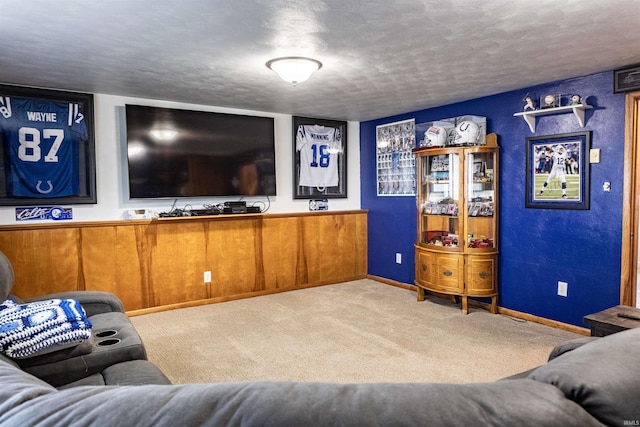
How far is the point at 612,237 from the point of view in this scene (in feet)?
11.3

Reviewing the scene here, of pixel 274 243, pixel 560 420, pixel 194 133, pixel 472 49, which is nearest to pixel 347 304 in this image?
pixel 274 243

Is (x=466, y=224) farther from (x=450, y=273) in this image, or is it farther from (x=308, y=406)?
(x=308, y=406)

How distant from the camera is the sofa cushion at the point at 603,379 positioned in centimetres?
69

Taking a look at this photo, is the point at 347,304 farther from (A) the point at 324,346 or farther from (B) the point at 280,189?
(B) the point at 280,189

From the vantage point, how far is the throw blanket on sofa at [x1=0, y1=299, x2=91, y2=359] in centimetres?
179

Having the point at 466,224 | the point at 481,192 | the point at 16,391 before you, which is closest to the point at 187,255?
the point at 466,224

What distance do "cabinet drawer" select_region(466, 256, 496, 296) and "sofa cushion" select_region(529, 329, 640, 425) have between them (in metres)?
3.53

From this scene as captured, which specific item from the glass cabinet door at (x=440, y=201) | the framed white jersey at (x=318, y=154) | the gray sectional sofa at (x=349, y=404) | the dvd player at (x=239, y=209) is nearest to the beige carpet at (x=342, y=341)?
the glass cabinet door at (x=440, y=201)

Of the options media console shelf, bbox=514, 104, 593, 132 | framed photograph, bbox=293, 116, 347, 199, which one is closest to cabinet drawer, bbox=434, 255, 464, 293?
media console shelf, bbox=514, 104, 593, 132

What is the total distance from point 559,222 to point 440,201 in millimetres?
1199

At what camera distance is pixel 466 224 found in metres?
4.27

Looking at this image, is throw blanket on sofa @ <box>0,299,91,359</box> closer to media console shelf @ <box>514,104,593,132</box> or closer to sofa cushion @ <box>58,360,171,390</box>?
sofa cushion @ <box>58,360,171,390</box>

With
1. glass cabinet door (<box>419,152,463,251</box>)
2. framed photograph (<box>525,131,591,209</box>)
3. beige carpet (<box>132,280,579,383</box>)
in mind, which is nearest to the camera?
beige carpet (<box>132,280,579,383</box>)

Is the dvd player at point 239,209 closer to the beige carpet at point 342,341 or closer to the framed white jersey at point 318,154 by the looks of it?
the framed white jersey at point 318,154
